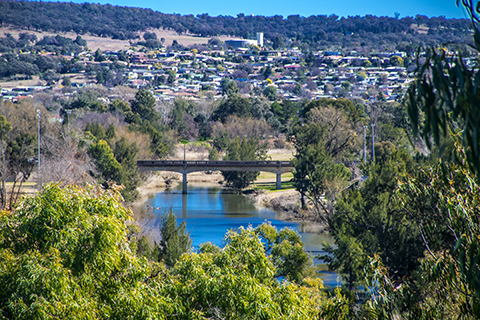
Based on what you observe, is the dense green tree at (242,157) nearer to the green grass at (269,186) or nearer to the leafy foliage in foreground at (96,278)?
the green grass at (269,186)

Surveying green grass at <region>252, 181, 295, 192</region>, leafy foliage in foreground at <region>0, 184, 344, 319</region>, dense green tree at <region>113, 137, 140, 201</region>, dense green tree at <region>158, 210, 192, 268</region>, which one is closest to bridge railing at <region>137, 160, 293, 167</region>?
green grass at <region>252, 181, 295, 192</region>

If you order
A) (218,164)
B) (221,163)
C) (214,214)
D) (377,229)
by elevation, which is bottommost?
(214,214)

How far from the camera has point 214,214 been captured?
138ft

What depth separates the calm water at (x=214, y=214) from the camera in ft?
110

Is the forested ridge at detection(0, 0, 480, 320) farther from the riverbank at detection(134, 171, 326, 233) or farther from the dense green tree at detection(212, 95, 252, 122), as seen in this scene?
the dense green tree at detection(212, 95, 252, 122)

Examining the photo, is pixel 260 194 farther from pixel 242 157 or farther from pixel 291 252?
pixel 291 252

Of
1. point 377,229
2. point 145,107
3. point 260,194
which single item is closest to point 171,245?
point 377,229

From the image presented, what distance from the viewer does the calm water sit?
3359cm

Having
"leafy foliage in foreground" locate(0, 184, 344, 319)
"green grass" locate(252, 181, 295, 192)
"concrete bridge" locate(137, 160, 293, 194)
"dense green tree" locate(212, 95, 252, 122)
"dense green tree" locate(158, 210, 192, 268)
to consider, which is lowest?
"green grass" locate(252, 181, 295, 192)

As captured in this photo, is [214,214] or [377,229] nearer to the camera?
[377,229]

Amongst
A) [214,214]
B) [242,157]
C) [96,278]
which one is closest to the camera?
[96,278]

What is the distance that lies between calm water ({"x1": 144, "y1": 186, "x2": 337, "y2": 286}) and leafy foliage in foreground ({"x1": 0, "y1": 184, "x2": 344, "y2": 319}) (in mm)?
17437

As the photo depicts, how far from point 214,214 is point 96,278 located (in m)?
32.5

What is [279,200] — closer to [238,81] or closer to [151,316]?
[151,316]
